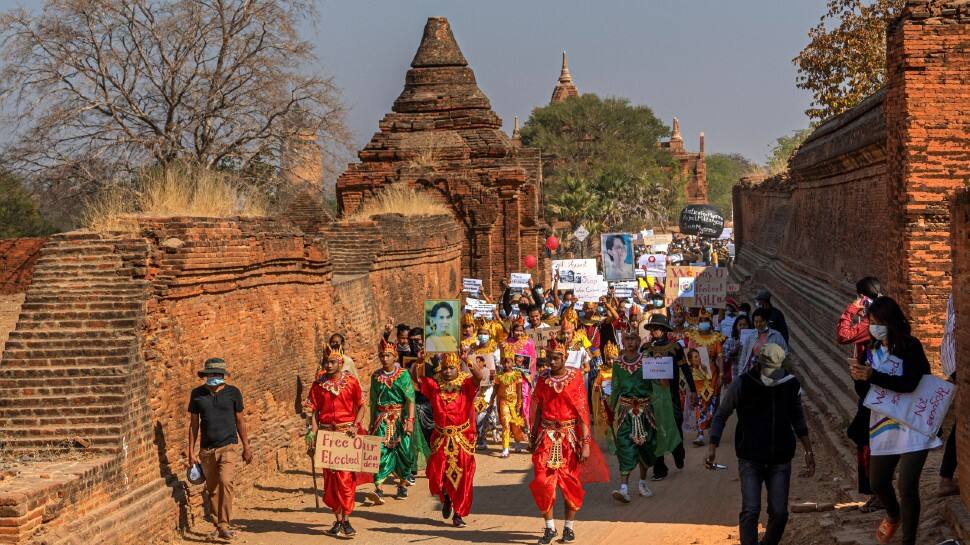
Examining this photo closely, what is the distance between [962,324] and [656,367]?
3.74 metres

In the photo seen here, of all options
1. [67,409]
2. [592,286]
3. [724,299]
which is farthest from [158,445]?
[592,286]

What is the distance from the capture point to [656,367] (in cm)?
1116

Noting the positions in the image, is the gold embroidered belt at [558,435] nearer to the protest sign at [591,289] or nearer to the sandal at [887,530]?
the sandal at [887,530]

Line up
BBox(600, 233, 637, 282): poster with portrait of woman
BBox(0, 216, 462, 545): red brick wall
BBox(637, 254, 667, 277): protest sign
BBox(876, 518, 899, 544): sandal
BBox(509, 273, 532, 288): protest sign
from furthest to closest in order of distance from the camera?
BBox(637, 254, 667, 277): protest sign < BBox(509, 273, 532, 288): protest sign < BBox(600, 233, 637, 282): poster with portrait of woman < BBox(0, 216, 462, 545): red brick wall < BBox(876, 518, 899, 544): sandal

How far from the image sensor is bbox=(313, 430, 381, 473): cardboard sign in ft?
33.2

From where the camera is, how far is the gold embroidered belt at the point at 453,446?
10.3 m

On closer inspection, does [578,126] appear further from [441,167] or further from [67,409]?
[67,409]

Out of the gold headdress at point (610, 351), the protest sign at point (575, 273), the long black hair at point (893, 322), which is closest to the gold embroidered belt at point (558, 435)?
the long black hair at point (893, 322)

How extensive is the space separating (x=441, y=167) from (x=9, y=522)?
22208 millimetres

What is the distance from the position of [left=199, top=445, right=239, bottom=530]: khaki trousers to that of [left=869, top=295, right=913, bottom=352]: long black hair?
5.21 metres

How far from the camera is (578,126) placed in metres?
76.7

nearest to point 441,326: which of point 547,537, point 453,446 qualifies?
point 453,446

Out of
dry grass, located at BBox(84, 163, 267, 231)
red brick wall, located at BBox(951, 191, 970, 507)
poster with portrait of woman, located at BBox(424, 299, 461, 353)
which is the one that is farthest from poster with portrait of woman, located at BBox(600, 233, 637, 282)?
red brick wall, located at BBox(951, 191, 970, 507)

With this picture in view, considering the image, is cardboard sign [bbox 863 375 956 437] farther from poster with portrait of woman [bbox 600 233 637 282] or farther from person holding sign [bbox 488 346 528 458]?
poster with portrait of woman [bbox 600 233 637 282]
